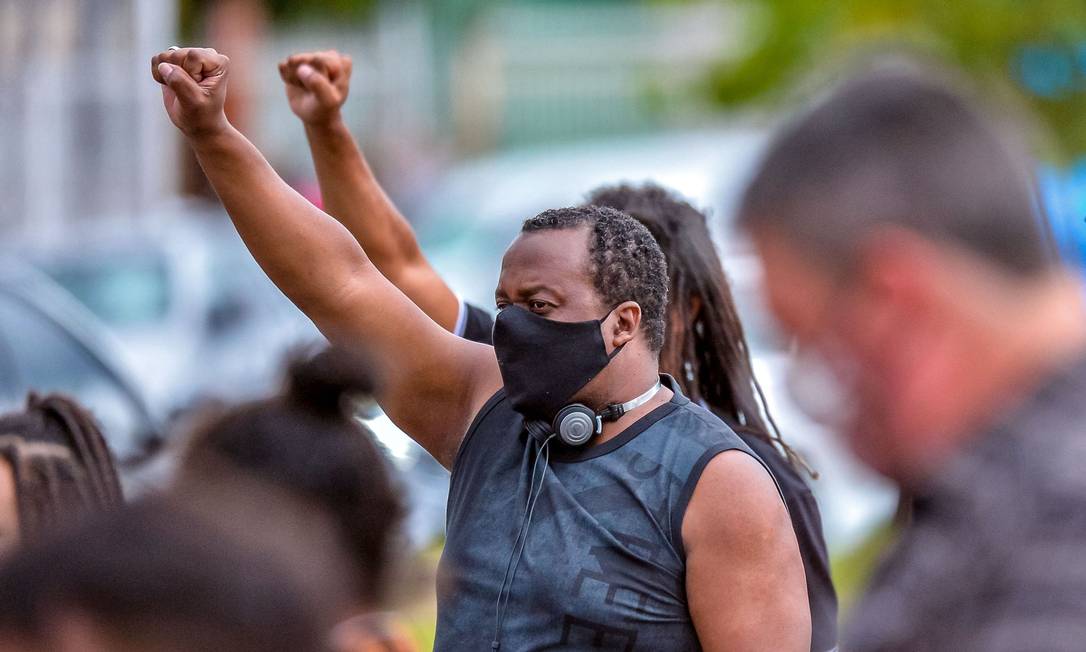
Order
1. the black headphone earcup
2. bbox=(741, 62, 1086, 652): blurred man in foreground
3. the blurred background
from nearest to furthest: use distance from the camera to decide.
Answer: bbox=(741, 62, 1086, 652): blurred man in foreground → the black headphone earcup → the blurred background

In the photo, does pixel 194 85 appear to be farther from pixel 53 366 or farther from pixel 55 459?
pixel 53 366

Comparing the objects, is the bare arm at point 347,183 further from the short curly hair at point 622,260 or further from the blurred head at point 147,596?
the blurred head at point 147,596

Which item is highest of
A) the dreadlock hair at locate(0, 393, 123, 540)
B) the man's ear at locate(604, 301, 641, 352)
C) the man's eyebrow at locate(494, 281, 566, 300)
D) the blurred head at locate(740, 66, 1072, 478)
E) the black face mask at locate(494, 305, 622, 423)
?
the blurred head at locate(740, 66, 1072, 478)

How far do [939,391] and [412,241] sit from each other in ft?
6.60

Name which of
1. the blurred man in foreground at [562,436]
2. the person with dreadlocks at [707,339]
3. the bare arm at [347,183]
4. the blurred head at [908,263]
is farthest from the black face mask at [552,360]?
the blurred head at [908,263]

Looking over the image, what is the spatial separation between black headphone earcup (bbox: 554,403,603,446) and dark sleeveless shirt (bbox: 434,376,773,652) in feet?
0.12

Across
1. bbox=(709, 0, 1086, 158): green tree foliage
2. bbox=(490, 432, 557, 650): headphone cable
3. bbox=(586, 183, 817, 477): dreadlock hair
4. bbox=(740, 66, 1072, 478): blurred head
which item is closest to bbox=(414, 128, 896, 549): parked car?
bbox=(709, 0, 1086, 158): green tree foliage

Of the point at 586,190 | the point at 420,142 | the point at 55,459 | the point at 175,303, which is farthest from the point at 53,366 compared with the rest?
the point at 420,142

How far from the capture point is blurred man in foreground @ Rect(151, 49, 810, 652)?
8.59ft

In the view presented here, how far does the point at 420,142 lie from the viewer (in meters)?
24.3

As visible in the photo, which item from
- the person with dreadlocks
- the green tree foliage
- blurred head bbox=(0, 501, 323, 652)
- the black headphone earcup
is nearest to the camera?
blurred head bbox=(0, 501, 323, 652)

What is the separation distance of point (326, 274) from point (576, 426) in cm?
57

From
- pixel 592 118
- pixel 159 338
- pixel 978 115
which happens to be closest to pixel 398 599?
pixel 978 115

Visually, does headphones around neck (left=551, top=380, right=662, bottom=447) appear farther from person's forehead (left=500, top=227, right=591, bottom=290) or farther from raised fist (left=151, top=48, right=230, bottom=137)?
raised fist (left=151, top=48, right=230, bottom=137)
